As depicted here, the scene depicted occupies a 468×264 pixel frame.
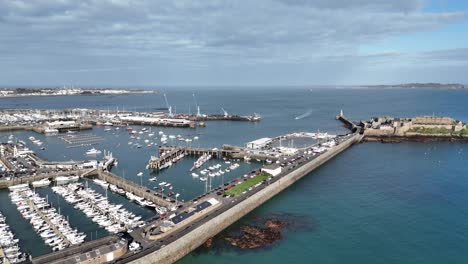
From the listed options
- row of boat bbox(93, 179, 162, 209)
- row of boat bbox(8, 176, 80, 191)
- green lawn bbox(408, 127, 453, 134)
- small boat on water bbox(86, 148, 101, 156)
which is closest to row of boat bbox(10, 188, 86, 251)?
row of boat bbox(8, 176, 80, 191)

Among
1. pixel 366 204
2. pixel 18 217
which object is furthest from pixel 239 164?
pixel 18 217

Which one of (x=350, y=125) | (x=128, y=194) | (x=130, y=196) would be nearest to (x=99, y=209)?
(x=130, y=196)

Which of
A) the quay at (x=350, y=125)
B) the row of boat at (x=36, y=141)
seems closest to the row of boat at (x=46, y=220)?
the row of boat at (x=36, y=141)

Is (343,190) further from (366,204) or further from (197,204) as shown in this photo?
(197,204)

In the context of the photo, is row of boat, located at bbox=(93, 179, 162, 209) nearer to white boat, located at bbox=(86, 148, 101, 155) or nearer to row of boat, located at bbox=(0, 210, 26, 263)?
row of boat, located at bbox=(0, 210, 26, 263)

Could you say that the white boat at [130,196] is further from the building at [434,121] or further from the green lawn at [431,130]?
the building at [434,121]

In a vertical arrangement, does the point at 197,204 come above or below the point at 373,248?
above

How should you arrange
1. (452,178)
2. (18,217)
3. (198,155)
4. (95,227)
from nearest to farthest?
(95,227) < (18,217) < (452,178) < (198,155)
